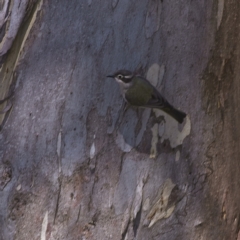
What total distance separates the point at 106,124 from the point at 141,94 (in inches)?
7.1

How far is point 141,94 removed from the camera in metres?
2.37

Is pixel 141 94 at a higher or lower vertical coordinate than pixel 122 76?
lower

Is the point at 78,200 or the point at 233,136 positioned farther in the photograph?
the point at 233,136

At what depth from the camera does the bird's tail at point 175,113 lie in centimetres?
230

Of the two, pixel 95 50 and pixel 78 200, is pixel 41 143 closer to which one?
pixel 78 200

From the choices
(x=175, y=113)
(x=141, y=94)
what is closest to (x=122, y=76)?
(x=141, y=94)

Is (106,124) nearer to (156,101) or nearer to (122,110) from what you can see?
(122,110)

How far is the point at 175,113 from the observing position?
91.5 inches

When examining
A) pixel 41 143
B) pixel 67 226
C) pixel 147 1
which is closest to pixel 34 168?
pixel 41 143

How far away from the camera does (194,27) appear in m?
2.42

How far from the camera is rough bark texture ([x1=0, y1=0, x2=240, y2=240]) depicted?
230 centimetres

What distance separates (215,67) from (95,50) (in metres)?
0.48

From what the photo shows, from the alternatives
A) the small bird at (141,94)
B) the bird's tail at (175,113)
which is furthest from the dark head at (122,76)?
the bird's tail at (175,113)

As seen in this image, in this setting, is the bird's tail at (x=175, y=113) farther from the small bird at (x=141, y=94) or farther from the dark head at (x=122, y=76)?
the dark head at (x=122, y=76)
